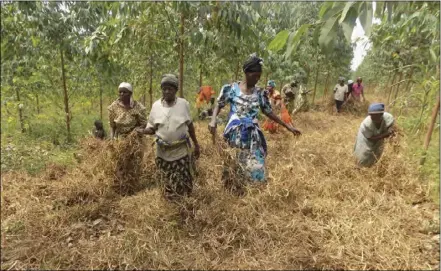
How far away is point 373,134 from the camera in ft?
12.0

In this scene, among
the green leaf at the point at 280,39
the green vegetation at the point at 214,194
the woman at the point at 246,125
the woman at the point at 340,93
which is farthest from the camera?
the woman at the point at 340,93

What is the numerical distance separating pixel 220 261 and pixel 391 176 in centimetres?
230

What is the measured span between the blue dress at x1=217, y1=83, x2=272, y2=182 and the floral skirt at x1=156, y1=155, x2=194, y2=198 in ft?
1.55

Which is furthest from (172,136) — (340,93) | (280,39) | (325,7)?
(340,93)

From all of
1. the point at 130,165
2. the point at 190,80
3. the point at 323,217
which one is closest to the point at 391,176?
the point at 323,217

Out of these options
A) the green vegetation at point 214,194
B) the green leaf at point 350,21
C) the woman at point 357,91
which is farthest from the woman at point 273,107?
the green leaf at point 350,21

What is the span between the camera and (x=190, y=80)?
430 inches

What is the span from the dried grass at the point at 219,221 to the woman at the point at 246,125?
15 centimetres

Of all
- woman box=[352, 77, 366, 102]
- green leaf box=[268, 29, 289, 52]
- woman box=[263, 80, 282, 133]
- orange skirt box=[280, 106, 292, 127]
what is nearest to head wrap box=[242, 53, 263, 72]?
green leaf box=[268, 29, 289, 52]

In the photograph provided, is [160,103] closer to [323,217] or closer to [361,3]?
[323,217]

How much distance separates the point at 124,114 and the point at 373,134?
2849 millimetres

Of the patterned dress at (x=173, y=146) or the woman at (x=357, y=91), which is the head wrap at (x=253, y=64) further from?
the woman at (x=357, y=91)

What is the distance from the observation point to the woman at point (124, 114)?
3234 mm

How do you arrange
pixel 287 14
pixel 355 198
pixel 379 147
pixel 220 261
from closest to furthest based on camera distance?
pixel 220 261, pixel 355 198, pixel 379 147, pixel 287 14
